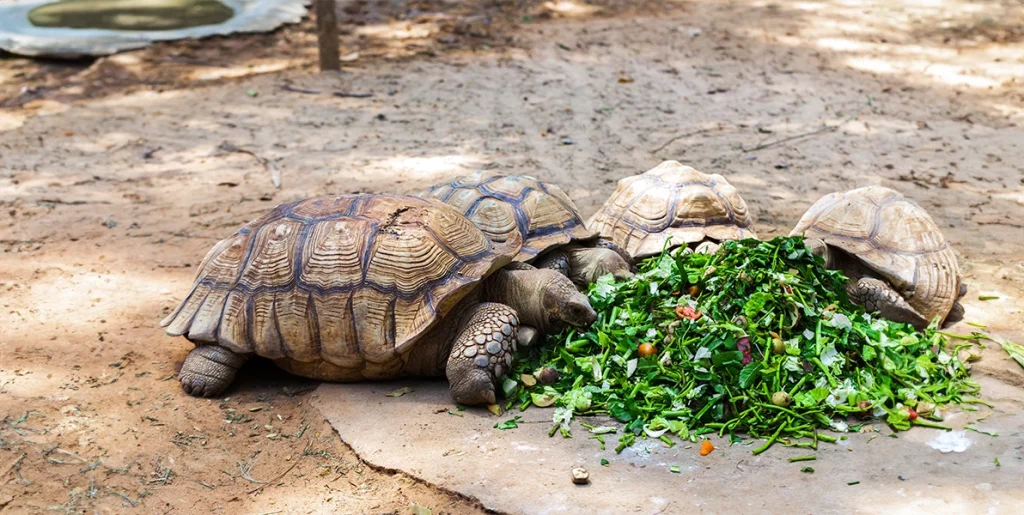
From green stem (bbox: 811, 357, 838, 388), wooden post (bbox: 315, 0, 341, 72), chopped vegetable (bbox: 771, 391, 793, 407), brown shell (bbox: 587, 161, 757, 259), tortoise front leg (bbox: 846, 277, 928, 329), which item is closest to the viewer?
chopped vegetable (bbox: 771, 391, 793, 407)

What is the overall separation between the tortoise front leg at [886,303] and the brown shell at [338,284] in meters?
1.75

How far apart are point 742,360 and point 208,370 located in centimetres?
238

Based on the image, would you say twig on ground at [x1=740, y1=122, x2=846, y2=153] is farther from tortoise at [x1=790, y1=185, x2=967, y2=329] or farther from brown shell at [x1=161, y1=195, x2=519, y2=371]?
brown shell at [x1=161, y1=195, x2=519, y2=371]

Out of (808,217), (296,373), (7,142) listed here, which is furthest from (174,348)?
(7,142)

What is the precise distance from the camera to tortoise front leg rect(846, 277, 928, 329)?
4.28 meters

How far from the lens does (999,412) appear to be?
3594mm

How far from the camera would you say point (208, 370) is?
406cm

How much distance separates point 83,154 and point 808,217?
597 cm

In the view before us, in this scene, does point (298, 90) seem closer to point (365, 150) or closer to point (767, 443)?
point (365, 150)

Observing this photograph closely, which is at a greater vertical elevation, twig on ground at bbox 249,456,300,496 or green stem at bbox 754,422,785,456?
green stem at bbox 754,422,785,456

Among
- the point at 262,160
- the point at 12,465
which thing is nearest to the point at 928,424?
the point at 12,465

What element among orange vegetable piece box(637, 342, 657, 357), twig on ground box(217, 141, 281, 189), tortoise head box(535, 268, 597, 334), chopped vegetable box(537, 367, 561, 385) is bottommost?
twig on ground box(217, 141, 281, 189)

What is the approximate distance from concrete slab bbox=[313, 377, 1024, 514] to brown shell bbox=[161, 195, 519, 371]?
398 mm

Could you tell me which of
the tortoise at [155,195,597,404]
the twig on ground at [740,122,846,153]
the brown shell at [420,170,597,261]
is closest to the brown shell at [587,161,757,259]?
→ the brown shell at [420,170,597,261]
